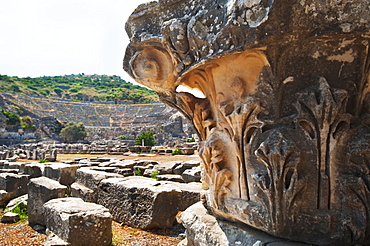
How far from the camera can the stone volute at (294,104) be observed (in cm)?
157

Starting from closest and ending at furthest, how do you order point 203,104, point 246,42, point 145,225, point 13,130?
point 246,42 < point 203,104 < point 145,225 < point 13,130

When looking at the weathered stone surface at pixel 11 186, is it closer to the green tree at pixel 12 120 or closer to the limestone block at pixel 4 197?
the limestone block at pixel 4 197

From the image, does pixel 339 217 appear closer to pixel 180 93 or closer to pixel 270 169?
→ pixel 270 169

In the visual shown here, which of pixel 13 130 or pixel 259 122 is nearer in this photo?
pixel 259 122

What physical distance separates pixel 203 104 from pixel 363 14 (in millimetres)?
1198

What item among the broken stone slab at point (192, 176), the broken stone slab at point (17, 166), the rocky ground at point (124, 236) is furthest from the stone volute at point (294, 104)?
the broken stone slab at point (17, 166)

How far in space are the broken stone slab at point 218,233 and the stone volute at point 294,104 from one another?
6 cm

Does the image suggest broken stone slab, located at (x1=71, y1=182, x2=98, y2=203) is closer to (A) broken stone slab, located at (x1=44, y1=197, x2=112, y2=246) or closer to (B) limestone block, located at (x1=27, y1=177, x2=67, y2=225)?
(B) limestone block, located at (x1=27, y1=177, x2=67, y2=225)

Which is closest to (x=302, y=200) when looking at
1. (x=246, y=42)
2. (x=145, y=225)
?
(x=246, y=42)

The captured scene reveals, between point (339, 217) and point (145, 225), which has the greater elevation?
point (339, 217)

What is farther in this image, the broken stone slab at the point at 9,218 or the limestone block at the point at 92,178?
the limestone block at the point at 92,178


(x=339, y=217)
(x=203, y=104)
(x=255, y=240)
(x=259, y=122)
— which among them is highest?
(x=203, y=104)

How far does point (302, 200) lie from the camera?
1.73 m

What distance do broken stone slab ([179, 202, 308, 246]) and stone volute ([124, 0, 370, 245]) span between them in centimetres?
6
